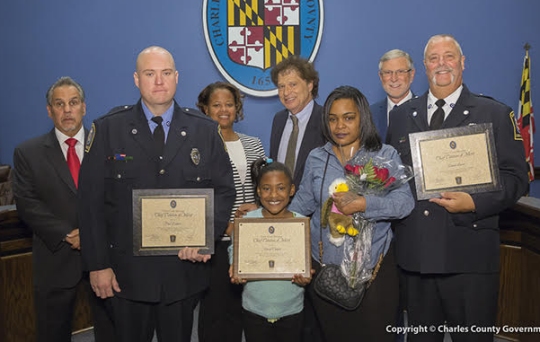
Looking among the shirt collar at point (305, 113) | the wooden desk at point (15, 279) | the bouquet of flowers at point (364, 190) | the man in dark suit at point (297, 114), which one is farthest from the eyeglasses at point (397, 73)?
the wooden desk at point (15, 279)

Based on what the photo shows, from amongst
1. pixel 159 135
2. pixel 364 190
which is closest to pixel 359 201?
pixel 364 190

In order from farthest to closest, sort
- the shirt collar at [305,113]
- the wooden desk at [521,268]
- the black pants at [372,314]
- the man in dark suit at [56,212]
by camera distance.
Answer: the wooden desk at [521,268] < the shirt collar at [305,113] < the man in dark suit at [56,212] < the black pants at [372,314]

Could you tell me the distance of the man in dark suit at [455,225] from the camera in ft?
7.51

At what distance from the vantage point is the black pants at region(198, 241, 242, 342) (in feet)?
9.48

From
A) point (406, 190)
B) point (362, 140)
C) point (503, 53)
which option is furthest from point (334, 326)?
point (503, 53)

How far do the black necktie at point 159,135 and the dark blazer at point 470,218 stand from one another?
1079 millimetres

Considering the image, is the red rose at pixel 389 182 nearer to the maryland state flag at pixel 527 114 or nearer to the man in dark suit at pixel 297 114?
the man in dark suit at pixel 297 114

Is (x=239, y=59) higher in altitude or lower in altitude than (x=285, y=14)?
lower

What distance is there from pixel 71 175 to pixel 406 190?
1668 mm

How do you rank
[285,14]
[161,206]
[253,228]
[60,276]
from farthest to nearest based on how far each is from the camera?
[285,14], [60,276], [253,228], [161,206]

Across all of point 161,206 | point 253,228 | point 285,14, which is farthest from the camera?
point 285,14

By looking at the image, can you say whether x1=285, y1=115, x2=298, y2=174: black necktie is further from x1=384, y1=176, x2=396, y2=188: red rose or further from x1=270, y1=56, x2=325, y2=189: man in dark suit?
x1=384, y1=176, x2=396, y2=188: red rose

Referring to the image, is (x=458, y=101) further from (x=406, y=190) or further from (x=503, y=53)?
(x=503, y=53)

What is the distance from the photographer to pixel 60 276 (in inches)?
109
